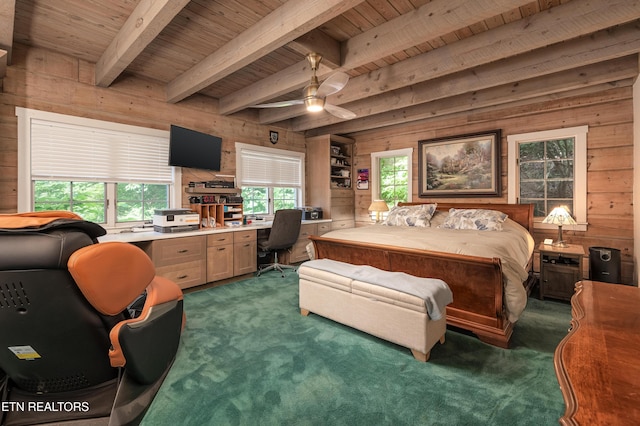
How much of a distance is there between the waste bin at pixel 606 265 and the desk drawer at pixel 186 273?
459cm

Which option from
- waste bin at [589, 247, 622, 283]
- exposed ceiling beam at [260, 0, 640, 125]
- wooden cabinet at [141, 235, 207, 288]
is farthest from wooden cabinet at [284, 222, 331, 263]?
Result: waste bin at [589, 247, 622, 283]

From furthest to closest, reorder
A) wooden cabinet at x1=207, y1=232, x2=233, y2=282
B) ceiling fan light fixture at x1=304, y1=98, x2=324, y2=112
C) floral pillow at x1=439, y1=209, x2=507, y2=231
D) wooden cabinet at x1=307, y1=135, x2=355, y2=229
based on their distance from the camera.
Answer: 1. wooden cabinet at x1=307, y1=135, x2=355, y2=229
2. wooden cabinet at x1=207, y1=232, x2=233, y2=282
3. floral pillow at x1=439, y1=209, x2=507, y2=231
4. ceiling fan light fixture at x1=304, y1=98, x2=324, y2=112

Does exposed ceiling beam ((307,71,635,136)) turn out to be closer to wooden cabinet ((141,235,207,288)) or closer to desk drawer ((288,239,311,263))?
desk drawer ((288,239,311,263))

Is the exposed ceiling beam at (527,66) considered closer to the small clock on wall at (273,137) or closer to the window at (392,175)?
the window at (392,175)

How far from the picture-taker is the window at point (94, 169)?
2992 mm

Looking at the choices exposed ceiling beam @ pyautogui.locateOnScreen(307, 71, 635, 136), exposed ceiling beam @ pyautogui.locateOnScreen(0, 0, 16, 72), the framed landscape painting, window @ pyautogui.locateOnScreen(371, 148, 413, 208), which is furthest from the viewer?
window @ pyautogui.locateOnScreen(371, 148, 413, 208)

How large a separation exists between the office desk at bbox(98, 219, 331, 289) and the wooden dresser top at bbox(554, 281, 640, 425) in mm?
3406

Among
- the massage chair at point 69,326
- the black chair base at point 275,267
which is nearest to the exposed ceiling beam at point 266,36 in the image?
the massage chair at point 69,326

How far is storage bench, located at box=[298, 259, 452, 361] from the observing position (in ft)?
6.87

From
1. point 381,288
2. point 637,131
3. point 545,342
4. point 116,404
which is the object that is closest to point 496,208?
point 637,131

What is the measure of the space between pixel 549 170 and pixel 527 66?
175 cm

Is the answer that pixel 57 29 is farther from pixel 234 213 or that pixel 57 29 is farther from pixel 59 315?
pixel 59 315

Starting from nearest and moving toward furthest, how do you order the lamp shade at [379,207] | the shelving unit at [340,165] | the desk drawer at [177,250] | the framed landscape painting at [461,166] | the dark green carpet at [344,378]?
1. the dark green carpet at [344,378]
2. the desk drawer at [177,250]
3. the framed landscape painting at [461,166]
4. the lamp shade at [379,207]
5. the shelving unit at [340,165]

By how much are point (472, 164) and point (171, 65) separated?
430 centimetres
